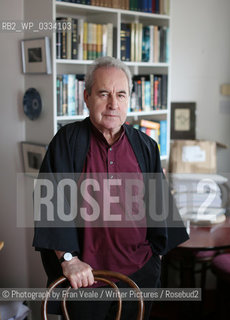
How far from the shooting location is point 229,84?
357 cm

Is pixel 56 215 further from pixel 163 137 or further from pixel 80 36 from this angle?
pixel 163 137

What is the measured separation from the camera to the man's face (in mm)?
1640

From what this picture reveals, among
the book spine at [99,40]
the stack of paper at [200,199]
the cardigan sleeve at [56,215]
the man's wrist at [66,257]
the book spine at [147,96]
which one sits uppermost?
the book spine at [99,40]

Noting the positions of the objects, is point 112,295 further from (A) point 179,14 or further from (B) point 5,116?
(A) point 179,14

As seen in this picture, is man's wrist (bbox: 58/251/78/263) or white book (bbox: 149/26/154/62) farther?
white book (bbox: 149/26/154/62)

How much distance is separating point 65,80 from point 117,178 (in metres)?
1.24

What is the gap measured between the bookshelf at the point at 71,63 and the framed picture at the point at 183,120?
0.19 meters

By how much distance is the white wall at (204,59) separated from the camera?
352 centimetres

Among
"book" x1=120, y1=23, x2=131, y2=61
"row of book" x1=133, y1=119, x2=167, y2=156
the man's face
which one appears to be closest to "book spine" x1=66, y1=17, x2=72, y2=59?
"book" x1=120, y1=23, x2=131, y2=61

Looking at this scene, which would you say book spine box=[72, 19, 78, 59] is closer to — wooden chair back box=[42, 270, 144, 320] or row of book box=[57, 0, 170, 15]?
row of book box=[57, 0, 170, 15]

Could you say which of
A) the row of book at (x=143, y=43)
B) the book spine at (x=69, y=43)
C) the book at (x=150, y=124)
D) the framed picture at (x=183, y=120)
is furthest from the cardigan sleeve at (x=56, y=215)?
the framed picture at (x=183, y=120)

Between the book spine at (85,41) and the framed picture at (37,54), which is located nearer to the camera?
the framed picture at (37,54)

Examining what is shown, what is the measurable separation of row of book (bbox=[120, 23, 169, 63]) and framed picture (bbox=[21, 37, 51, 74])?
654 mm

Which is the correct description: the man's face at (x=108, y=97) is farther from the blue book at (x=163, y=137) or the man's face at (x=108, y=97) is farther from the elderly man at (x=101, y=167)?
the blue book at (x=163, y=137)
